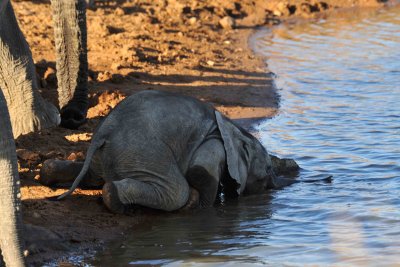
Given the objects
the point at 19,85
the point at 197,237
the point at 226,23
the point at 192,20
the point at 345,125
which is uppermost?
the point at 19,85

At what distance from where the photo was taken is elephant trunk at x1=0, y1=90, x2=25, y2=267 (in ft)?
13.8

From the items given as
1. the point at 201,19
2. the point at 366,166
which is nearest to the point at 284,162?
the point at 366,166

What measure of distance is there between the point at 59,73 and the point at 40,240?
113 inches

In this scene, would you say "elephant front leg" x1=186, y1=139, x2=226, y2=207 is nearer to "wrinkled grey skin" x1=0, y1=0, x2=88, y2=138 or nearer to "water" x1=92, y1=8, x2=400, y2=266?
"water" x1=92, y1=8, x2=400, y2=266

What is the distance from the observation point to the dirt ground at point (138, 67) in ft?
20.0

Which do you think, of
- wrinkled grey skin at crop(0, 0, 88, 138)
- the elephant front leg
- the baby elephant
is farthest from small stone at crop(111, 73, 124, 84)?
the elephant front leg

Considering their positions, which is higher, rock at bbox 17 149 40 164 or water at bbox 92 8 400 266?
rock at bbox 17 149 40 164

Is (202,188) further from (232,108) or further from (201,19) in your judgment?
(201,19)

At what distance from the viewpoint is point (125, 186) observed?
19.8ft

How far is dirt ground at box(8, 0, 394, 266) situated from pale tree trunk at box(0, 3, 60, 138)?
0.15m

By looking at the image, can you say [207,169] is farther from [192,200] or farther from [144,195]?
[144,195]

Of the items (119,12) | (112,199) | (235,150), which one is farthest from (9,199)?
(119,12)

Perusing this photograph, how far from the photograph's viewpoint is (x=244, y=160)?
22.2 feet

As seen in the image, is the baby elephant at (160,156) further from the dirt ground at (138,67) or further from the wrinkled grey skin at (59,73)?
the wrinkled grey skin at (59,73)
